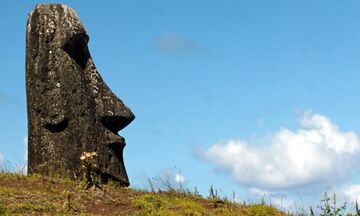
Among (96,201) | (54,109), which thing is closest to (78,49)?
(54,109)

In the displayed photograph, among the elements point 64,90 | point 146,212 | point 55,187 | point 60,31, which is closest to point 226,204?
point 146,212

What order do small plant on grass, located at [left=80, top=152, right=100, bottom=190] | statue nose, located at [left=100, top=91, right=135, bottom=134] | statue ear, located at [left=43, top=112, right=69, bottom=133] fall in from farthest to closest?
statue nose, located at [left=100, top=91, right=135, bottom=134] < statue ear, located at [left=43, top=112, right=69, bottom=133] < small plant on grass, located at [left=80, top=152, right=100, bottom=190]

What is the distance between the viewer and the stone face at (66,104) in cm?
2038

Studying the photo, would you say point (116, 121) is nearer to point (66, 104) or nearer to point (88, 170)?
point (66, 104)

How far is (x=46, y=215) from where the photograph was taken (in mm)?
14898

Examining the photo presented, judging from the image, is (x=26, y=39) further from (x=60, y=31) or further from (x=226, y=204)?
(x=226, y=204)

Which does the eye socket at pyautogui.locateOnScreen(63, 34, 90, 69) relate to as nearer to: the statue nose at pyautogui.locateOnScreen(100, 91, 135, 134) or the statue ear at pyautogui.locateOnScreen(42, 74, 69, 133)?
the statue ear at pyautogui.locateOnScreen(42, 74, 69, 133)

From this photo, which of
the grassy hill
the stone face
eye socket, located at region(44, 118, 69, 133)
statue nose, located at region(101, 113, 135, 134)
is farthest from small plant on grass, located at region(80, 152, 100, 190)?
statue nose, located at region(101, 113, 135, 134)

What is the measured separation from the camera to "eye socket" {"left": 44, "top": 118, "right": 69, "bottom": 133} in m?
20.4

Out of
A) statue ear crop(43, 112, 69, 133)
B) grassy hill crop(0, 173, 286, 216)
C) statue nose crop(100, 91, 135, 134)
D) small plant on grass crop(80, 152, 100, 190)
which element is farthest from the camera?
statue nose crop(100, 91, 135, 134)

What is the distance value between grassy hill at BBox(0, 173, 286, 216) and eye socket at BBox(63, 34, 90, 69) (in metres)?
4.05

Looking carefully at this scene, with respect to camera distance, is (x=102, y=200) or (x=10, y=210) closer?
(x=10, y=210)

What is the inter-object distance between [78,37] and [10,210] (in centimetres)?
802

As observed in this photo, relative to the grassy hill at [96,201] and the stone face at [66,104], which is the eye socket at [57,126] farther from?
the grassy hill at [96,201]
